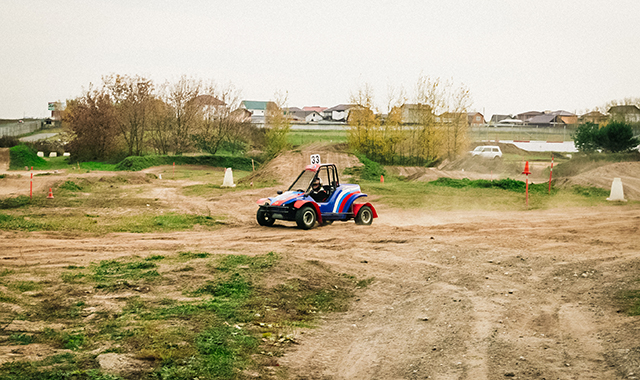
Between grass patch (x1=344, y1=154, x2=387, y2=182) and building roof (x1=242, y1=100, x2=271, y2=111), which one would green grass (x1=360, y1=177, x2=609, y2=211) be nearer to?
grass patch (x1=344, y1=154, x2=387, y2=182)

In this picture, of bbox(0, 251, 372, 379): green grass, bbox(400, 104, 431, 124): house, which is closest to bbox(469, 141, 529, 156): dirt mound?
bbox(400, 104, 431, 124): house

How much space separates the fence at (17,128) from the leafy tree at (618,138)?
2739 inches

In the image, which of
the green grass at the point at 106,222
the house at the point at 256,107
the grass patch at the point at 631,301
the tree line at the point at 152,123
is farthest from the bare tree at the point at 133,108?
the house at the point at 256,107

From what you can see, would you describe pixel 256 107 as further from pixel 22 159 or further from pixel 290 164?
pixel 290 164

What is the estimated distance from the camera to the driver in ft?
53.7

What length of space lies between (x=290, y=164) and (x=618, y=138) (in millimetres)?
23714

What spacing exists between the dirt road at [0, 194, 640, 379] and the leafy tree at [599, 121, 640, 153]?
71.7ft

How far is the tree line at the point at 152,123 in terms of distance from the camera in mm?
50469

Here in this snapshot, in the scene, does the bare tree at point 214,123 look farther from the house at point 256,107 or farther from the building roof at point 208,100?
the house at point 256,107

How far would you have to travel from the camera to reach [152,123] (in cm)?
5272

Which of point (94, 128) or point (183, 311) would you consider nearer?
point (183, 311)

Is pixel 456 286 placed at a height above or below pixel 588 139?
below

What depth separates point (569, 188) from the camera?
2573 centimetres

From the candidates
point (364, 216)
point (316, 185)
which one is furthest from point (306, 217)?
point (364, 216)
